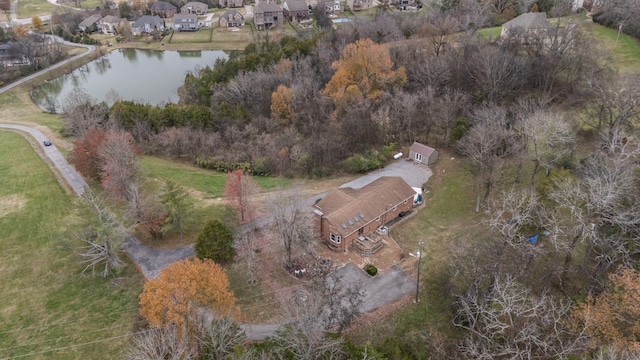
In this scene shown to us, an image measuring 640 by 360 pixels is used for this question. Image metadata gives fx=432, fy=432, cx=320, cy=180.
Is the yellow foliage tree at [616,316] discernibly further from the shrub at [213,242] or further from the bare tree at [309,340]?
the shrub at [213,242]

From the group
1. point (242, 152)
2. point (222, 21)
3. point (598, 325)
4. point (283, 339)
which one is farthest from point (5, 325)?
point (222, 21)

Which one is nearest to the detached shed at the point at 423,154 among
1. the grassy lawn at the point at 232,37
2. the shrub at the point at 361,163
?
the shrub at the point at 361,163

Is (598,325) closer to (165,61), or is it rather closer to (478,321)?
(478,321)

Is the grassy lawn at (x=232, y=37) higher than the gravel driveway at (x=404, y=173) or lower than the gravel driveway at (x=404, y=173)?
higher

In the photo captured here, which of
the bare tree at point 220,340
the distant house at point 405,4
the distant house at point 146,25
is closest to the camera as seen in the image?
the bare tree at point 220,340

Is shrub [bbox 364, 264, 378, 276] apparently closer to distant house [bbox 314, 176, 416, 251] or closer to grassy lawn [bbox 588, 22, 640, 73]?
distant house [bbox 314, 176, 416, 251]

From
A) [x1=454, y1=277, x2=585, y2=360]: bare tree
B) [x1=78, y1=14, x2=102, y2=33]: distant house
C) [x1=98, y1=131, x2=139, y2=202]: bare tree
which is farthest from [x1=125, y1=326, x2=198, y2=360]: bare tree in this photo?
[x1=78, y1=14, x2=102, y2=33]: distant house
